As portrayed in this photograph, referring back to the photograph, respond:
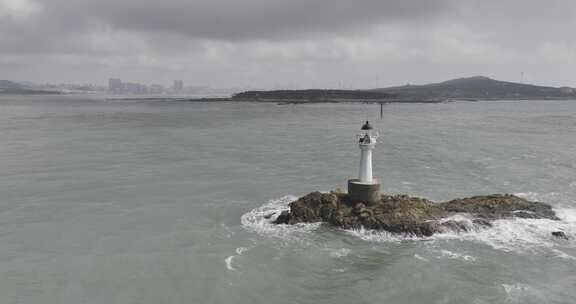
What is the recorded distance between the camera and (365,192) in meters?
17.2

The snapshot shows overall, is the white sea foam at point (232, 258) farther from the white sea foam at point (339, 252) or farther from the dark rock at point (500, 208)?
the dark rock at point (500, 208)

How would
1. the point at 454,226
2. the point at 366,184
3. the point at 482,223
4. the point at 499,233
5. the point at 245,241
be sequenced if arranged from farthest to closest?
the point at 366,184
the point at 482,223
the point at 454,226
the point at 499,233
the point at 245,241

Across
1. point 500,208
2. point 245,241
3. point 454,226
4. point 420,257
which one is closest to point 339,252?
point 420,257

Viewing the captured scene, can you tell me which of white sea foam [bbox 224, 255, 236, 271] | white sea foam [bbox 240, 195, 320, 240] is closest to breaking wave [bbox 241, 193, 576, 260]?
white sea foam [bbox 240, 195, 320, 240]

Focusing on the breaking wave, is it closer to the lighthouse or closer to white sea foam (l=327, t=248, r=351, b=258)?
white sea foam (l=327, t=248, r=351, b=258)

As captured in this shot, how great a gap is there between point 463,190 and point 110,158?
998 inches

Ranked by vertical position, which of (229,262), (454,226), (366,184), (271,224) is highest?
(366,184)

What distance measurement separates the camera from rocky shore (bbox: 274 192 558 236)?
16.0 meters

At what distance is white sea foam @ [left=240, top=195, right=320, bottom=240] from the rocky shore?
0.39 meters

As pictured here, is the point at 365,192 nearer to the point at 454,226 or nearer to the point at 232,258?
the point at 454,226

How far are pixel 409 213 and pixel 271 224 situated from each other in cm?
558

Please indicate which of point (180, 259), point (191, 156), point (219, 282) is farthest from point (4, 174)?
point (219, 282)

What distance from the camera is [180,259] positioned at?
45.5ft

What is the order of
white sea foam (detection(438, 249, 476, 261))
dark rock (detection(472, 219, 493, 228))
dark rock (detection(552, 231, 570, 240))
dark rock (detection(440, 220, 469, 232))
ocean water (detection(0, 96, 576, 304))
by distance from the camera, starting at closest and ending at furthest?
1. ocean water (detection(0, 96, 576, 304))
2. white sea foam (detection(438, 249, 476, 261))
3. dark rock (detection(552, 231, 570, 240))
4. dark rock (detection(440, 220, 469, 232))
5. dark rock (detection(472, 219, 493, 228))
